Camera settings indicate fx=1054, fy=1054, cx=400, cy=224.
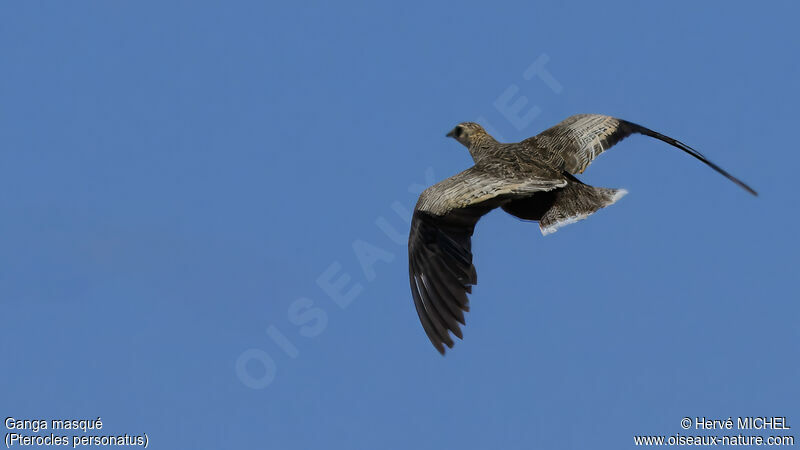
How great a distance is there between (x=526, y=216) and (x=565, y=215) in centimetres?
69

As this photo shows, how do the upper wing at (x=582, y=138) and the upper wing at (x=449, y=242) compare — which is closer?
the upper wing at (x=449, y=242)

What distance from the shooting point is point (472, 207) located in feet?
51.3

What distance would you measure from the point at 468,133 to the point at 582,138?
2.38m

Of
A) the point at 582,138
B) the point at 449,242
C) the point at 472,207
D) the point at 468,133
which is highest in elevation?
the point at 468,133

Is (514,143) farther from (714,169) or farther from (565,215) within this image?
(714,169)

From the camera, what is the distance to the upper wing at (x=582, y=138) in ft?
56.6

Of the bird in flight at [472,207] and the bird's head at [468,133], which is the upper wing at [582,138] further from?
the bird's head at [468,133]

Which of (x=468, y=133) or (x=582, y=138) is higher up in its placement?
(x=468, y=133)

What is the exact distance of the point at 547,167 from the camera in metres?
16.7

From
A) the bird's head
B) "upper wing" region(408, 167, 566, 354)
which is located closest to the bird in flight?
"upper wing" region(408, 167, 566, 354)

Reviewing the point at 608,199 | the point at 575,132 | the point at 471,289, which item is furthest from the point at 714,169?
the point at 471,289

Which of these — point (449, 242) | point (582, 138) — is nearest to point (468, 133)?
point (582, 138)

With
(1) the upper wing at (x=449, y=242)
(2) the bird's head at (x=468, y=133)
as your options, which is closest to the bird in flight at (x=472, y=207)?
(1) the upper wing at (x=449, y=242)

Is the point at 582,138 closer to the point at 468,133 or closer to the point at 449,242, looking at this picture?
the point at 468,133
